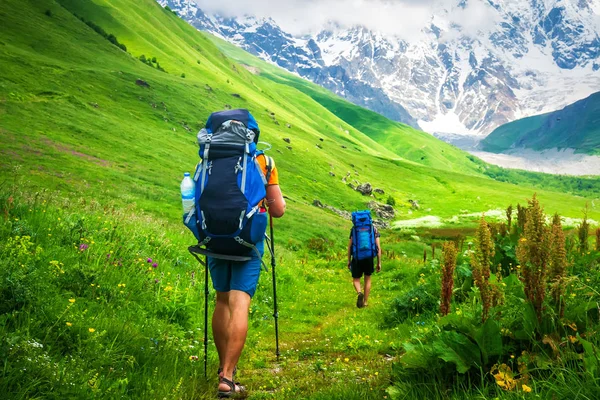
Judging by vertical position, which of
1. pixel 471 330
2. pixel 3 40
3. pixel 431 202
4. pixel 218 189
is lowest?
pixel 431 202

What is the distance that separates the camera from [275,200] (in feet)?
19.8

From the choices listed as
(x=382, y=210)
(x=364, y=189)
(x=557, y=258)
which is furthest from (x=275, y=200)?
(x=364, y=189)

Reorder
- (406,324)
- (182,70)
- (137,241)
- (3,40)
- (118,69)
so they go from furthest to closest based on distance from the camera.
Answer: (182,70) < (118,69) < (3,40) < (137,241) < (406,324)

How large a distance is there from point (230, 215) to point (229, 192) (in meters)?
0.28

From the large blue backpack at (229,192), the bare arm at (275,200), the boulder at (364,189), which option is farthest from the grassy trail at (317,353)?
the boulder at (364,189)

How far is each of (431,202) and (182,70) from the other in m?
79.4

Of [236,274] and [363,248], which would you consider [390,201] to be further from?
[236,274]

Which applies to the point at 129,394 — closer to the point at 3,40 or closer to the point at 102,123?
the point at 102,123

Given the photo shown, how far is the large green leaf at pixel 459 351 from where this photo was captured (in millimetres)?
4301

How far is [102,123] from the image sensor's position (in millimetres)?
59469

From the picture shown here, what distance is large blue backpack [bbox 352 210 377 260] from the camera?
13.0 metres

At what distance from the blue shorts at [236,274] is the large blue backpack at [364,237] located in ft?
24.5

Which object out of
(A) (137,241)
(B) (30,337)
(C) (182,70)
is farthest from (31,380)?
(C) (182,70)

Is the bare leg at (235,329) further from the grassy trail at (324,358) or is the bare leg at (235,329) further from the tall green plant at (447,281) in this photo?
the tall green plant at (447,281)
